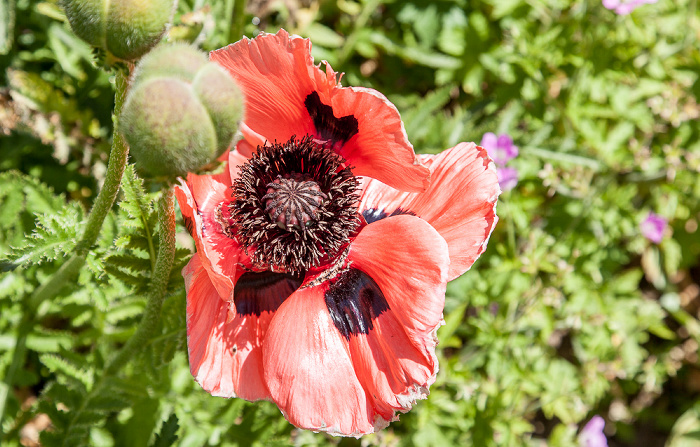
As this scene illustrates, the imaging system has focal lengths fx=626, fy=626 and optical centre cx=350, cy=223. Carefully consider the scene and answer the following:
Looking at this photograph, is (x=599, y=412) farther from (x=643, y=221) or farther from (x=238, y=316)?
(x=238, y=316)

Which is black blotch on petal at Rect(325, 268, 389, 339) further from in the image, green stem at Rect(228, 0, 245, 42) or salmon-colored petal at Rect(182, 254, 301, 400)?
green stem at Rect(228, 0, 245, 42)

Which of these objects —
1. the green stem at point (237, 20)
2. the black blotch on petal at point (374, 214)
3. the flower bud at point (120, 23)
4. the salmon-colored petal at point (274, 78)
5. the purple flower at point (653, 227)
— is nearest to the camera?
the flower bud at point (120, 23)

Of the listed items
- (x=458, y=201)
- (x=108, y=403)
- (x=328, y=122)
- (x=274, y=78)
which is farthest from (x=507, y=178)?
(x=108, y=403)

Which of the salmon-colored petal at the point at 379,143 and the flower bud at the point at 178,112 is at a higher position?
the flower bud at the point at 178,112

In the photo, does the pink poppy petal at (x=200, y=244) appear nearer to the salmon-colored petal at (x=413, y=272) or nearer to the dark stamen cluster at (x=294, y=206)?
the dark stamen cluster at (x=294, y=206)

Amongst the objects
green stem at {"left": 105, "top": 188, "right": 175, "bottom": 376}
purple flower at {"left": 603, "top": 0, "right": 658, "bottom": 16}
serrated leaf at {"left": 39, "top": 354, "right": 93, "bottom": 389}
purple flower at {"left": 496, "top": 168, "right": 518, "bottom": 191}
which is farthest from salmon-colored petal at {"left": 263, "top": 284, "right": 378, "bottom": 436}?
purple flower at {"left": 603, "top": 0, "right": 658, "bottom": 16}

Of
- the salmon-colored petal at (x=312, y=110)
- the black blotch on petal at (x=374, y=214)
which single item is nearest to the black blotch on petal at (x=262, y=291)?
the black blotch on petal at (x=374, y=214)

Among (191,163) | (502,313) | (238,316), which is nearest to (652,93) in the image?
(502,313)
